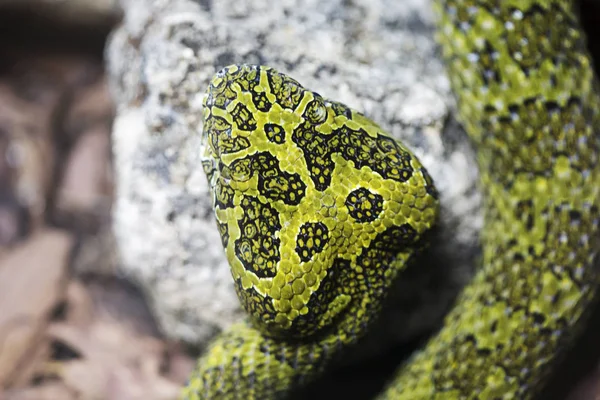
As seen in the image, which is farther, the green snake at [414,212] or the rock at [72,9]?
the rock at [72,9]

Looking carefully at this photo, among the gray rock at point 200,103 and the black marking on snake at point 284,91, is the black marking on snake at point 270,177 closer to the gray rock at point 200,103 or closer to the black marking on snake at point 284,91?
the black marking on snake at point 284,91

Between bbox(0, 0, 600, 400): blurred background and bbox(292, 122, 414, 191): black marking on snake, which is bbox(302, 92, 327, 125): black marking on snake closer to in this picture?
bbox(292, 122, 414, 191): black marking on snake

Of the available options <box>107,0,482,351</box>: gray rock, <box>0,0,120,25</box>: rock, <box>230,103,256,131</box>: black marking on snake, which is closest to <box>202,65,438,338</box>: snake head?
<box>230,103,256,131</box>: black marking on snake

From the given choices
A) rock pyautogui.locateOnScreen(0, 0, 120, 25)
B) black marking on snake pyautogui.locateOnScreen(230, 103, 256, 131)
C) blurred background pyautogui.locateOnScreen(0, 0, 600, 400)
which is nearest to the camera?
black marking on snake pyautogui.locateOnScreen(230, 103, 256, 131)

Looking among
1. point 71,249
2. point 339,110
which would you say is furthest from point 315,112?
point 71,249

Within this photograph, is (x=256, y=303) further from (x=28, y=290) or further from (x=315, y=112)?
(x=28, y=290)

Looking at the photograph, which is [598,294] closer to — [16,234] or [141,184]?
[141,184]

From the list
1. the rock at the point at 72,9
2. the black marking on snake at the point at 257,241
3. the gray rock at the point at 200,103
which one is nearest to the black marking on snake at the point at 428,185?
the gray rock at the point at 200,103
